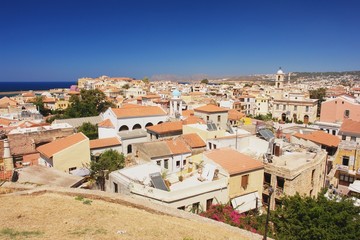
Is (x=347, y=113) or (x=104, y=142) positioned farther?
(x=347, y=113)

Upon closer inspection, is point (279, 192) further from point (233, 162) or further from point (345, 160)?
point (345, 160)

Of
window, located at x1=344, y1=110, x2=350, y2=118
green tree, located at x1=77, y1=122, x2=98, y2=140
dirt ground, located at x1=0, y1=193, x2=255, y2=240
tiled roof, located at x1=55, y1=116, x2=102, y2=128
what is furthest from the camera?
window, located at x1=344, y1=110, x2=350, y2=118

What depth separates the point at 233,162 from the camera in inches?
742

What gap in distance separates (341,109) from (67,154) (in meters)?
47.4

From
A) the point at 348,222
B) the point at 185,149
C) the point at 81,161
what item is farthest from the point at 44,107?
the point at 348,222

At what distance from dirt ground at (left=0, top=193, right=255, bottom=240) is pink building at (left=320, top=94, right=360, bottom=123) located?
44.5m

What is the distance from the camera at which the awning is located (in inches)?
690

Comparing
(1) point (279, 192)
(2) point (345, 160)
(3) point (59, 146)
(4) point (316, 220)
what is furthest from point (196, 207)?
(2) point (345, 160)

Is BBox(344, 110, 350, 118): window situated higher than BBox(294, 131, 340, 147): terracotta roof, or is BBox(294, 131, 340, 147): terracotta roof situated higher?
BBox(344, 110, 350, 118): window

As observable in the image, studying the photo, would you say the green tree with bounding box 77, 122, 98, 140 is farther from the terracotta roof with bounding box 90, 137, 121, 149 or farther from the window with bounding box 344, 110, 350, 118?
the window with bounding box 344, 110, 350, 118

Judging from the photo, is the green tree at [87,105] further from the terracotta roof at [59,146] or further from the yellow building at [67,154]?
the yellow building at [67,154]

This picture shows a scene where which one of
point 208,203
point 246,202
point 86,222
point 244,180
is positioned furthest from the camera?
point 244,180

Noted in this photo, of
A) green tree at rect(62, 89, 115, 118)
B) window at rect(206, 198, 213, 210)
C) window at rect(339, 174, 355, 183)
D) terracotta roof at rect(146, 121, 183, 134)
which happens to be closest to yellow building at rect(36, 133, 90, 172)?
terracotta roof at rect(146, 121, 183, 134)

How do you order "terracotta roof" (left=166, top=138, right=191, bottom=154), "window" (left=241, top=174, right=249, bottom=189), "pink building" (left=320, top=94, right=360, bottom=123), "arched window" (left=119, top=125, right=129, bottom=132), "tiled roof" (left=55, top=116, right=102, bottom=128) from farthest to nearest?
"pink building" (left=320, top=94, right=360, bottom=123)
"tiled roof" (left=55, top=116, right=102, bottom=128)
"arched window" (left=119, top=125, right=129, bottom=132)
"terracotta roof" (left=166, top=138, right=191, bottom=154)
"window" (left=241, top=174, right=249, bottom=189)
